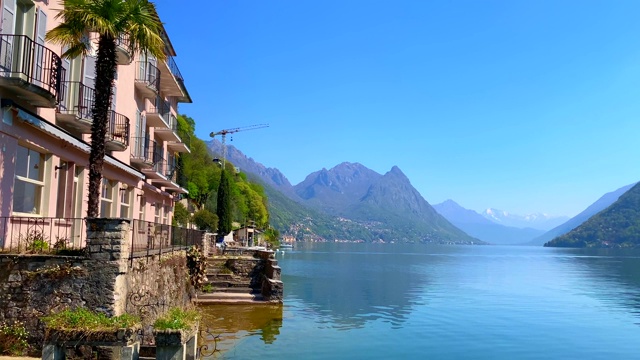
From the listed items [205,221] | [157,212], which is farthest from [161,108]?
[205,221]

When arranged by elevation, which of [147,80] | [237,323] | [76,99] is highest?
[147,80]

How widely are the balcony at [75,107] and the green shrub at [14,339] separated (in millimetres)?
7312

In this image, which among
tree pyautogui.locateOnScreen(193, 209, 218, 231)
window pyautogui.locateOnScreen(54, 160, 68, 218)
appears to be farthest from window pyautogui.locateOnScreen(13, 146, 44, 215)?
tree pyautogui.locateOnScreen(193, 209, 218, 231)

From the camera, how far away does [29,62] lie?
1377 cm

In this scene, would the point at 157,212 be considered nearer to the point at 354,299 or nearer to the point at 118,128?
the point at 118,128

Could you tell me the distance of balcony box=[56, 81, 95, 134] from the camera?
1766 cm

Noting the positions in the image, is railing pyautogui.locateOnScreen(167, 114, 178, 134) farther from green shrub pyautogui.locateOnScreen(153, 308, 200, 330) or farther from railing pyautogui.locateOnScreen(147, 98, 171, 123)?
green shrub pyautogui.locateOnScreen(153, 308, 200, 330)

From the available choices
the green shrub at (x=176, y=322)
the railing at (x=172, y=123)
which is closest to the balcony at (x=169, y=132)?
the railing at (x=172, y=123)

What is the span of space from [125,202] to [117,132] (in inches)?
178

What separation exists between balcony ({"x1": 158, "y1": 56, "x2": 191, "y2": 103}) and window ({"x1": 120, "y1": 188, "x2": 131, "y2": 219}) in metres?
8.06

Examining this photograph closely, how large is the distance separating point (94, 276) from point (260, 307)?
17.7 metres

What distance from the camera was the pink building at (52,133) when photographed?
13609mm

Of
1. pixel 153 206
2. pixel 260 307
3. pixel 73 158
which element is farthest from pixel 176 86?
pixel 73 158

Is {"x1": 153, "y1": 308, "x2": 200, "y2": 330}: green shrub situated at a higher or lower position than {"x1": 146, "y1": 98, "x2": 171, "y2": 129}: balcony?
lower
